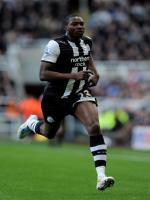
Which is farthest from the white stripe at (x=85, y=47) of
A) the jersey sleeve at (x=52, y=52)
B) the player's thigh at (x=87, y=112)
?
the player's thigh at (x=87, y=112)

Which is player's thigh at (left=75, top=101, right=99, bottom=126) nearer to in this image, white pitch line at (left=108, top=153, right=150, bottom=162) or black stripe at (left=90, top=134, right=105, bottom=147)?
black stripe at (left=90, top=134, right=105, bottom=147)

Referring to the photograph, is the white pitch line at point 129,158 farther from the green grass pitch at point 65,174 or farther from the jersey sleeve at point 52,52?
the jersey sleeve at point 52,52

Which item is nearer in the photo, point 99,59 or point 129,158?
point 129,158

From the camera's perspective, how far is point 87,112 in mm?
11203

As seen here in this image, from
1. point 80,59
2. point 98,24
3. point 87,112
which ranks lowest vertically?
point 98,24

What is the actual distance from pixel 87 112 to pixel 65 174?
3093 millimetres

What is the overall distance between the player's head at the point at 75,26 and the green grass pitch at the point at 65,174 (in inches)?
85.9

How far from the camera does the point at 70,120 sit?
27.4 metres

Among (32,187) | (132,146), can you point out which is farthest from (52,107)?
(132,146)

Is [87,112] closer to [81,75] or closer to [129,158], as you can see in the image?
[81,75]

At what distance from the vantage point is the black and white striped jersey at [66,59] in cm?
1145

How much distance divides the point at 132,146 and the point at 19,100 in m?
7.70

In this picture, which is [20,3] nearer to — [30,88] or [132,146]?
[30,88]

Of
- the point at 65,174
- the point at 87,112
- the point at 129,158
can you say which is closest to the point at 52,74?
the point at 87,112
